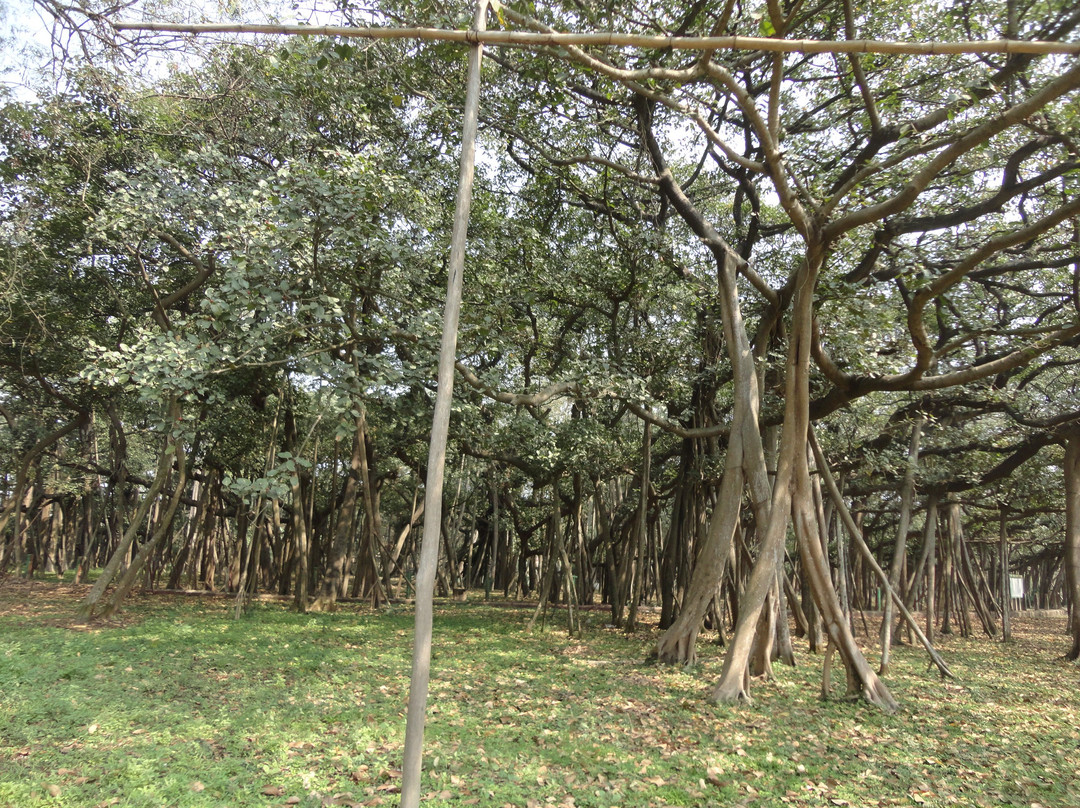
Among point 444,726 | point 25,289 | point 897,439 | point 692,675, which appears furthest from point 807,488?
point 25,289

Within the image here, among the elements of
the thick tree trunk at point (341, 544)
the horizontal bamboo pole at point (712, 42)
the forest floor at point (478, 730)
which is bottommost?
the forest floor at point (478, 730)

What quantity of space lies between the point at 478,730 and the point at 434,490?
9.37ft

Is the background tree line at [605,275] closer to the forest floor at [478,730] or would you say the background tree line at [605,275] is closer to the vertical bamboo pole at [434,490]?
the forest floor at [478,730]

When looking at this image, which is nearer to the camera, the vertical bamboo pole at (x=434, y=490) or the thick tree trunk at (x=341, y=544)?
the vertical bamboo pole at (x=434, y=490)

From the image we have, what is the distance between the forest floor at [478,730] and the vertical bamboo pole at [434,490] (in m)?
1.19

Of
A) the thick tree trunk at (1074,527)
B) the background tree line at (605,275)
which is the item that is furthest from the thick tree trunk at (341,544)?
the thick tree trunk at (1074,527)

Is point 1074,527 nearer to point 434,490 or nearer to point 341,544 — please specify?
point 434,490

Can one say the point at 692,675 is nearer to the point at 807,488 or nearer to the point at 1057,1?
the point at 807,488

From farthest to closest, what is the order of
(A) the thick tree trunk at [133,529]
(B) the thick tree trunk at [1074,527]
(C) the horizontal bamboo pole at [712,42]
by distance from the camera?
1. (B) the thick tree trunk at [1074,527]
2. (A) the thick tree trunk at [133,529]
3. (C) the horizontal bamboo pole at [712,42]

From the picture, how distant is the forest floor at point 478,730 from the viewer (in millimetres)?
3611

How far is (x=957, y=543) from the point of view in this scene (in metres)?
14.6

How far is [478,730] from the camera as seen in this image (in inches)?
188

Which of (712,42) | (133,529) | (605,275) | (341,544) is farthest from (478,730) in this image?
(341,544)

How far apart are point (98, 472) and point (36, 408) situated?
2077 millimetres
